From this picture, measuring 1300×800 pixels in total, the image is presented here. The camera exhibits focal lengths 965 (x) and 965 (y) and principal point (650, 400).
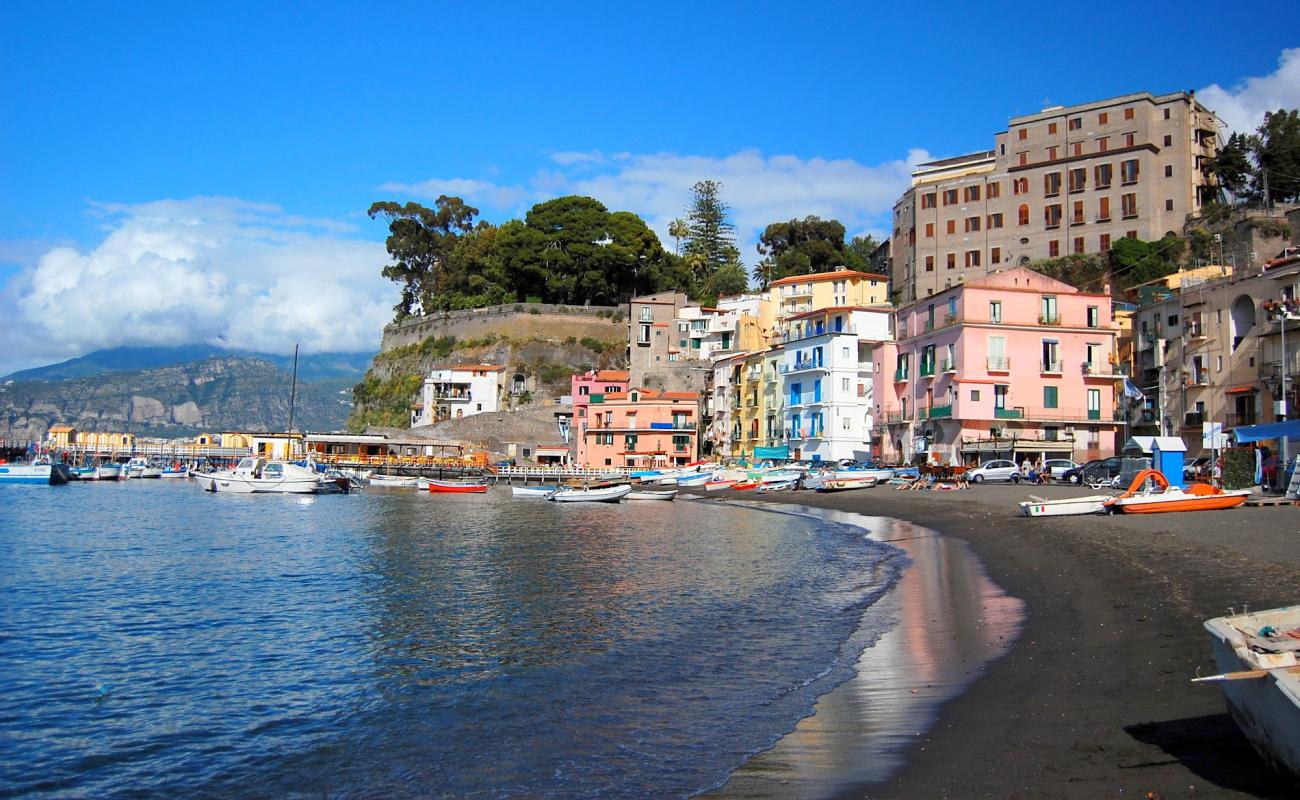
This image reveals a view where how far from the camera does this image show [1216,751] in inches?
306

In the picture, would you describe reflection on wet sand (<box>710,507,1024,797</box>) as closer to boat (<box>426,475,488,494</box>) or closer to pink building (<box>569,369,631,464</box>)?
boat (<box>426,475,488,494</box>)

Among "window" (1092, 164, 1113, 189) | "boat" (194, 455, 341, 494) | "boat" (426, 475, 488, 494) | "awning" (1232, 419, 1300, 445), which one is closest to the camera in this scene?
"awning" (1232, 419, 1300, 445)

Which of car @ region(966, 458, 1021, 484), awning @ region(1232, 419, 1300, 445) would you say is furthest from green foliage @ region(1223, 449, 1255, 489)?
car @ region(966, 458, 1021, 484)

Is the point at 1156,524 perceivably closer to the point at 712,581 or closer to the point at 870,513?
the point at 712,581

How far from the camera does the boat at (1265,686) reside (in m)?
6.52

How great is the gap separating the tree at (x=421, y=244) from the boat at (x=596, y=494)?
62.3 metres

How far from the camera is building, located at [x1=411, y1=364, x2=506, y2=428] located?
9769 cm

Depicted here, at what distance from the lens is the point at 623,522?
41.4 m

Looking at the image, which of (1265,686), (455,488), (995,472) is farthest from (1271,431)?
(455,488)

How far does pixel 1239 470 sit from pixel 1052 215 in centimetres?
4558

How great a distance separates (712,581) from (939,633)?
8212mm

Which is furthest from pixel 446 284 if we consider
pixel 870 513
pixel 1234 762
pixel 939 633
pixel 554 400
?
pixel 1234 762

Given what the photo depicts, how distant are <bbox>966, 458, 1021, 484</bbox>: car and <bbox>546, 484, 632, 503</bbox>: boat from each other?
1894cm

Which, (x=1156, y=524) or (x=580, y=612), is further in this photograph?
(x=1156, y=524)
